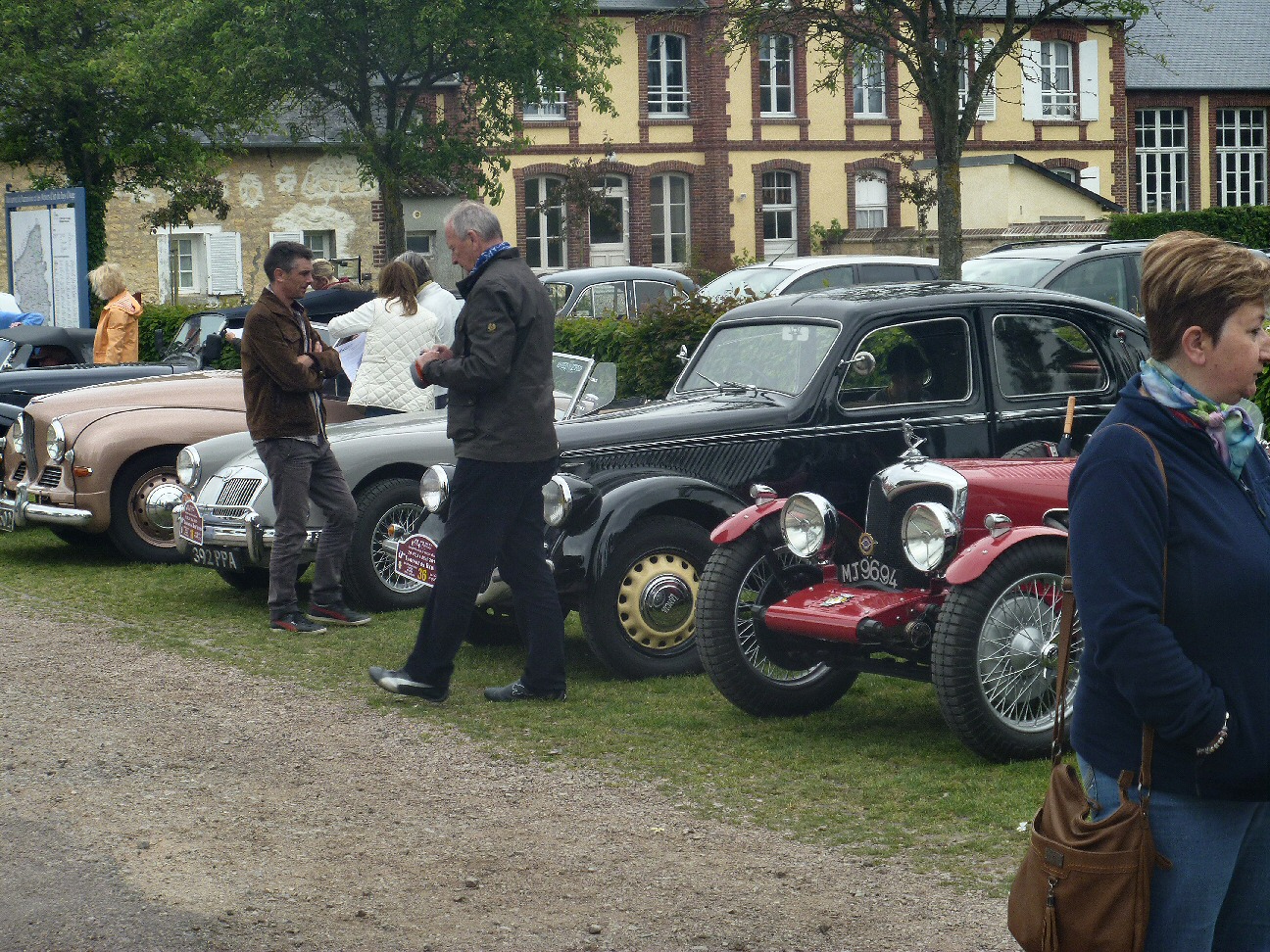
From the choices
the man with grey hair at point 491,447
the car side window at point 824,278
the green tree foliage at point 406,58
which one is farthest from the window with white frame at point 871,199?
the man with grey hair at point 491,447

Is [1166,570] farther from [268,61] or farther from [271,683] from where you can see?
[268,61]

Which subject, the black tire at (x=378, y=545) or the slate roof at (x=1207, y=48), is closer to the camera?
the black tire at (x=378, y=545)

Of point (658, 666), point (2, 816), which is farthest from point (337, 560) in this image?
point (2, 816)

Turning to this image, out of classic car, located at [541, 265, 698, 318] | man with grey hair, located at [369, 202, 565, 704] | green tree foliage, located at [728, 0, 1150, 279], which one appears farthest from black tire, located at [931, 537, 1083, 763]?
classic car, located at [541, 265, 698, 318]

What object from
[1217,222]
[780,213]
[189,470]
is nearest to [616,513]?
[189,470]

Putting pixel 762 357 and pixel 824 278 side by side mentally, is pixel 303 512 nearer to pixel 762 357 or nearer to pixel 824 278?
pixel 762 357

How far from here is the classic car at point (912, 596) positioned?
19.7ft

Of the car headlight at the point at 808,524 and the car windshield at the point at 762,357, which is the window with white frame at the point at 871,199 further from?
the car headlight at the point at 808,524

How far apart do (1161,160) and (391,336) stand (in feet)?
138

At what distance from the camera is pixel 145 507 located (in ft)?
38.7

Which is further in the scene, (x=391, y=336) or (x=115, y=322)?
(x=115, y=322)

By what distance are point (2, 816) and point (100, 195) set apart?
22.8 meters

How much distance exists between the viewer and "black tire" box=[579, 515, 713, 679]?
7613 millimetres

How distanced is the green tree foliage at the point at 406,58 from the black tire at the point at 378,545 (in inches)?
686
